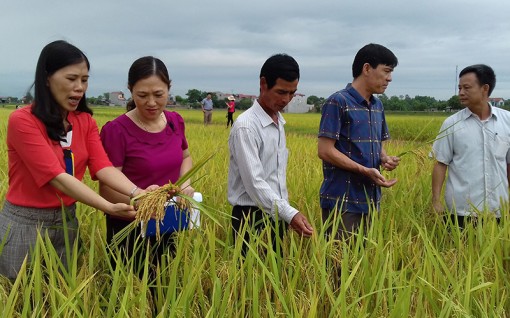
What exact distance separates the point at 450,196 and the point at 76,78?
1.87 meters

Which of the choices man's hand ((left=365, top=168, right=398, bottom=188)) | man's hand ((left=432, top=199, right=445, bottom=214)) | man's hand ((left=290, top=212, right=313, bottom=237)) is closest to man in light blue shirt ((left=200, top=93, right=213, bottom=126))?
man's hand ((left=432, top=199, right=445, bottom=214))

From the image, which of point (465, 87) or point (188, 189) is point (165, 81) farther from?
point (465, 87)

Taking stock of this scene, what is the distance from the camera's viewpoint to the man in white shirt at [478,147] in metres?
2.29

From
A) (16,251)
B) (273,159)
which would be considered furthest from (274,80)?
(16,251)

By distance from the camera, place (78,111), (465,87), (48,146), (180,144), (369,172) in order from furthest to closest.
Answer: (465,87) < (369,172) < (180,144) < (78,111) < (48,146)

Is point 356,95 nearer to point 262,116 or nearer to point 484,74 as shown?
point 262,116

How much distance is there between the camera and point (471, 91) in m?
2.29

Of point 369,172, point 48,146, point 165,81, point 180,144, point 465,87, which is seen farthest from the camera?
point 465,87

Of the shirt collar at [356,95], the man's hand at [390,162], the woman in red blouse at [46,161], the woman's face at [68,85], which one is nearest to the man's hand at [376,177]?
the man's hand at [390,162]

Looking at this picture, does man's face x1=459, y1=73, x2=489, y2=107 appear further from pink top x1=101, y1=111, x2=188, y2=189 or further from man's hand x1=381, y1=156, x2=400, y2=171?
pink top x1=101, y1=111, x2=188, y2=189

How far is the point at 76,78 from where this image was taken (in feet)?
4.65

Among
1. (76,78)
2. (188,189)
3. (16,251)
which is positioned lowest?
(16,251)

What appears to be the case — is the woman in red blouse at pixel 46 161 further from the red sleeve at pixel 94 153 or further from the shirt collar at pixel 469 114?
the shirt collar at pixel 469 114

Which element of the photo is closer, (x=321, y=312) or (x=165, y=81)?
(x=321, y=312)
